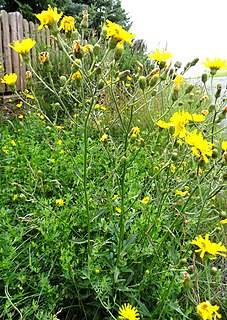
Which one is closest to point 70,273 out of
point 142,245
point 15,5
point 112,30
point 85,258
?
point 85,258

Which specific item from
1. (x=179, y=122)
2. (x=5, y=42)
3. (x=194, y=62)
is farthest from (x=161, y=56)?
(x=5, y=42)

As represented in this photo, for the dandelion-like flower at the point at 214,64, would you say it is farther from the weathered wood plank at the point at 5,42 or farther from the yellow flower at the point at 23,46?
the weathered wood plank at the point at 5,42

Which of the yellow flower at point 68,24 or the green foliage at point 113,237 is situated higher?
the yellow flower at point 68,24

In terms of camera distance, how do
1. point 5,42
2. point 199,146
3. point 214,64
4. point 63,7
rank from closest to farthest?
point 199,146
point 214,64
point 5,42
point 63,7

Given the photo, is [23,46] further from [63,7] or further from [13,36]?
[63,7]

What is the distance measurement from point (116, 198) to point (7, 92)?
5573 millimetres

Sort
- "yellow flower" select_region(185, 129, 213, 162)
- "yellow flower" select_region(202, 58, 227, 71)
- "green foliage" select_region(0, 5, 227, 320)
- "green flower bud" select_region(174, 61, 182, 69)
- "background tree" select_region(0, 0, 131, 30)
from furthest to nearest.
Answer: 1. "background tree" select_region(0, 0, 131, 30)
2. "green flower bud" select_region(174, 61, 182, 69)
3. "yellow flower" select_region(202, 58, 227, 71)
4. "green foliage" select_region(0, 5, 227, 320)
5. "yellow flower" select_region(185, 129, 213, 162)

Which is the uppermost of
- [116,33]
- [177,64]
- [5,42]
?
[116,33]

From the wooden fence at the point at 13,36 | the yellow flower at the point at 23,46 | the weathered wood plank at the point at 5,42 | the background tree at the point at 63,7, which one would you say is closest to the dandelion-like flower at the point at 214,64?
the yellow flower at the point at 23,46

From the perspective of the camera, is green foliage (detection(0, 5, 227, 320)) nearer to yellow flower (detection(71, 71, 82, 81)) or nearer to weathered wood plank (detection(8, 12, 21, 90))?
yellow flower (detection(71, 71, 82, 81))

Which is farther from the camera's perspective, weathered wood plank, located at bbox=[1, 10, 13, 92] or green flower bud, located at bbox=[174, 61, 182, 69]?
weathered wood plank, located at bbox=[1, 10, 13, 92]

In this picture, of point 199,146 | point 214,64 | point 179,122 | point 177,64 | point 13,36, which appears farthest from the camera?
point 13,36

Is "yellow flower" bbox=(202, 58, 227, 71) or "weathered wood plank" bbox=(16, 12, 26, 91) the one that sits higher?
"yellow flower" bbox=(202, 58, 227, 71)

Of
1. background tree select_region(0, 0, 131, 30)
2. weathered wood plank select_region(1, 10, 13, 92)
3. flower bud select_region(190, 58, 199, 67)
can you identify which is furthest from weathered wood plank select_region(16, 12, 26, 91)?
flower bud select_region(190, 58, 199, 67)
